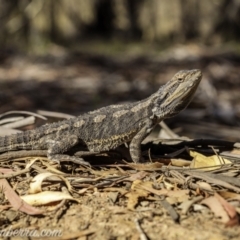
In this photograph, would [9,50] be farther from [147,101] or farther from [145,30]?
[147,101]

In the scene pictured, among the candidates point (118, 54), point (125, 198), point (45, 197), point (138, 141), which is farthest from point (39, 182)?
point (118, 54)

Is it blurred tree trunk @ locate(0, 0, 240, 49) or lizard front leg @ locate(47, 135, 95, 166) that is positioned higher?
blurred tree trunk @ locate(0, 0, 240, 49)

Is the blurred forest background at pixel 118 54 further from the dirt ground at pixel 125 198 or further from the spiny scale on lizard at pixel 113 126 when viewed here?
the dirt ground at pixel 125 198

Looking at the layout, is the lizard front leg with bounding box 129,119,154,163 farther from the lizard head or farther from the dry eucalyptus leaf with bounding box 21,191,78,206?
the dry eucalyptus leaf with bounding box 21,191,78,206

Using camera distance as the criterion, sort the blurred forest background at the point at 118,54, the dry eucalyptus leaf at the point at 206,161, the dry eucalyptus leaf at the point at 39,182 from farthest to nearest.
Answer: the blurred forest background at the point at 118,54, the dry eucalyptus leaf at the point at 206,161, the dry eucalyptus leaf at the point at 39,182

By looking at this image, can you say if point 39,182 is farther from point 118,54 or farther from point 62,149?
point 118,54

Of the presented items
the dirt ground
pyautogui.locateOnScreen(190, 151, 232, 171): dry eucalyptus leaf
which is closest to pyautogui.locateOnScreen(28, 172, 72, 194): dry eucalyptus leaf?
the dirt ground

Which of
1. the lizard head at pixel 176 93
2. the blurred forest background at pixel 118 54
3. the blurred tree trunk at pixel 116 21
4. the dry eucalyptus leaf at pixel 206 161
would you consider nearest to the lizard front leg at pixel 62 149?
the lizard head at pixel 176 93

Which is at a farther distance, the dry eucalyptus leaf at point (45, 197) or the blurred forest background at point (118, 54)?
the blurred forest background at point (118, 54)
